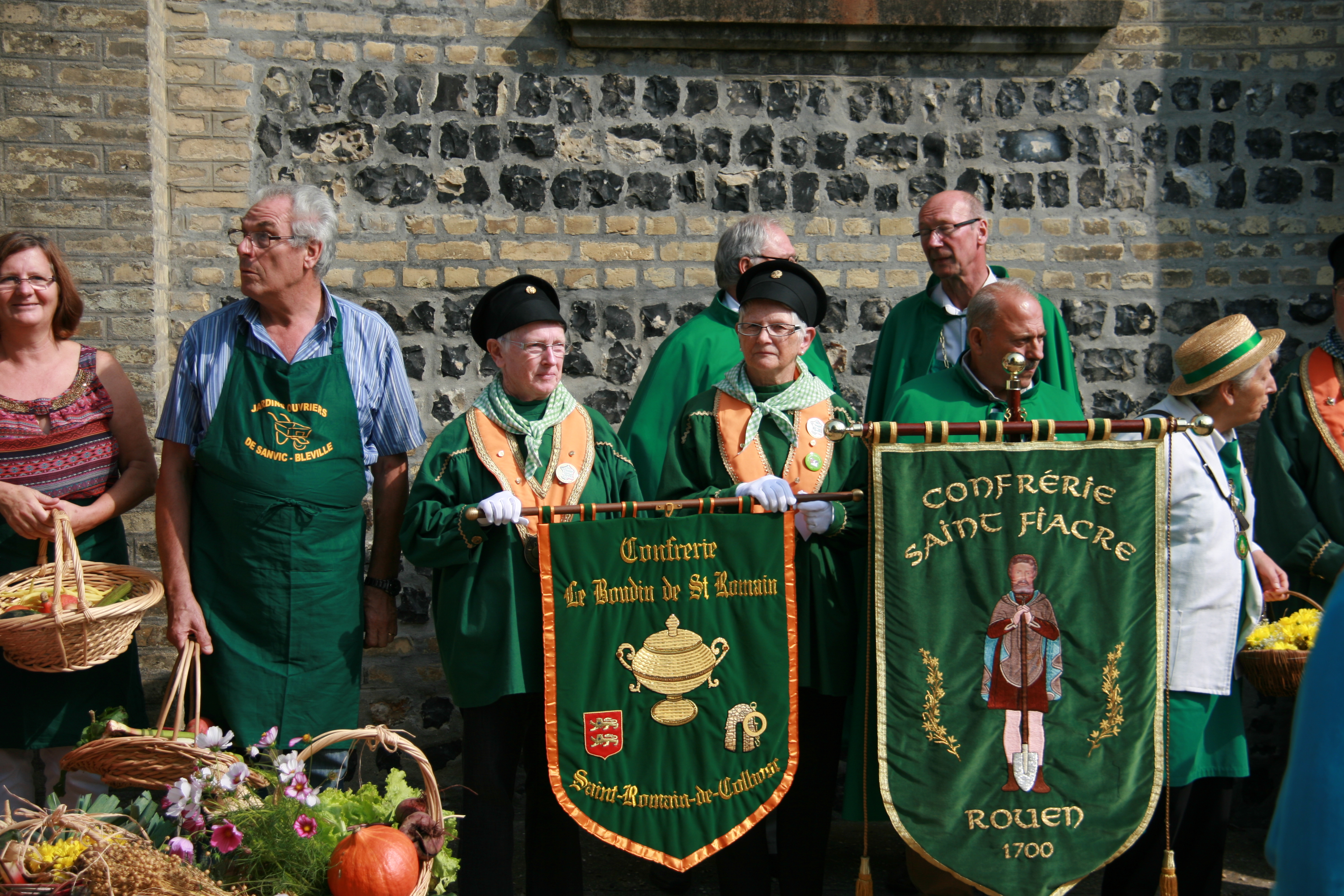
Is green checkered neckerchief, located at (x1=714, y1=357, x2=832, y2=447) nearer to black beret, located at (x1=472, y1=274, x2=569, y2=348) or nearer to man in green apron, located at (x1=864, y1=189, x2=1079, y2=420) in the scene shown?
black beret, located at (x1=472, y1=274, x2=569, y2=348)

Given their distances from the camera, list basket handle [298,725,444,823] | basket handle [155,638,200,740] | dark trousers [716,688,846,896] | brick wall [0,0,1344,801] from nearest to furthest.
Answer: basket handle [298,725,444,823] < basket handle [155,638,200,740] < dark trousers [716,688,846,896] < brick wall [0,0,1344,801]

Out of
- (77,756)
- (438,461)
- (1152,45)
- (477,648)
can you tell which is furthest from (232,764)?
(1152,45)

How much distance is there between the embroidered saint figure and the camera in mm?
3297

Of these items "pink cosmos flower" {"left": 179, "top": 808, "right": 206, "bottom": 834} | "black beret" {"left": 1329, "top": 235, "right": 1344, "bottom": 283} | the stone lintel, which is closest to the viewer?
"pink cosmos flower" {"left": 179, "top": 808, "right": 206, "bottom": 834}

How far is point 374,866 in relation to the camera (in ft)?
8.82

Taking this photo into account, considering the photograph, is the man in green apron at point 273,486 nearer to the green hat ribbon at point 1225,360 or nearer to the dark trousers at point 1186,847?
the dark trousers at point 1186,847

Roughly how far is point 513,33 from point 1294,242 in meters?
3.53

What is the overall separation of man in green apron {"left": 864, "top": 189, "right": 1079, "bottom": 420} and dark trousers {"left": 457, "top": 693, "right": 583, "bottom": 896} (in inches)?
69.0

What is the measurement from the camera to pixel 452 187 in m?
5.08

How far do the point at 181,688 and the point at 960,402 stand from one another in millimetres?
2372

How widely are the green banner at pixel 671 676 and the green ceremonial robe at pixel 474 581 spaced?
0.13 metres

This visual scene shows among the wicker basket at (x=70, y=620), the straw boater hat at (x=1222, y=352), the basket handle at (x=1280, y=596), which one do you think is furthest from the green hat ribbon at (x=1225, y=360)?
the wicker basket at (x=70, y=620)

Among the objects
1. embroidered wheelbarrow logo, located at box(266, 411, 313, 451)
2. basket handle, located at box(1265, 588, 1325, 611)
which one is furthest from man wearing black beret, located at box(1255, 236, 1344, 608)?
embroidered wheelbarrow logo, located at box(266, 411, 313, 451)

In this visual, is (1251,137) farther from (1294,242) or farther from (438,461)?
(438,461)
